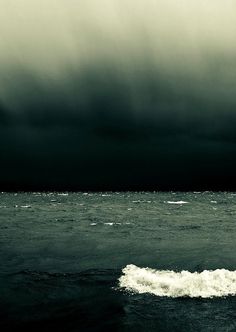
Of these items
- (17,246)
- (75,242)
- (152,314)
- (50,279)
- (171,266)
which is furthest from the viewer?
(75,242)

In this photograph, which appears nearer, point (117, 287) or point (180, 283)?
point (117, 287)

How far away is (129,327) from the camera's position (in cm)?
1205

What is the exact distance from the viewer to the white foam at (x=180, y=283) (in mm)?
15836

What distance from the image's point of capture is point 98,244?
31.0m

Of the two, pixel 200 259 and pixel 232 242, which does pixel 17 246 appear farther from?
pixel 232 242

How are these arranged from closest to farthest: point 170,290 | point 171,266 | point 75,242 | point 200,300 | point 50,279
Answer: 1. point 200,300
2. point 170,290
3. point 50,279
4. point 171,266
5. point 75,242

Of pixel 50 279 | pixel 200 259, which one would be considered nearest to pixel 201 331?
pixel 50 279

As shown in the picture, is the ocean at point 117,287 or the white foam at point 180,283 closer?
the ocean at point 117,287

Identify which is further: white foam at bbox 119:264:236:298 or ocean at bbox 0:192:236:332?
white foam at bbox 119:264:236:298

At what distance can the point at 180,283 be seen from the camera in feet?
56.0

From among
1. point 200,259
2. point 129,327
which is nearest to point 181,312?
point 129,327

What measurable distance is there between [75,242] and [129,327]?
20772 mm

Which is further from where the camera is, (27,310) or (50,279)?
(50,279)

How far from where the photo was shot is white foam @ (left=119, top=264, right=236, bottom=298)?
1584 cm
